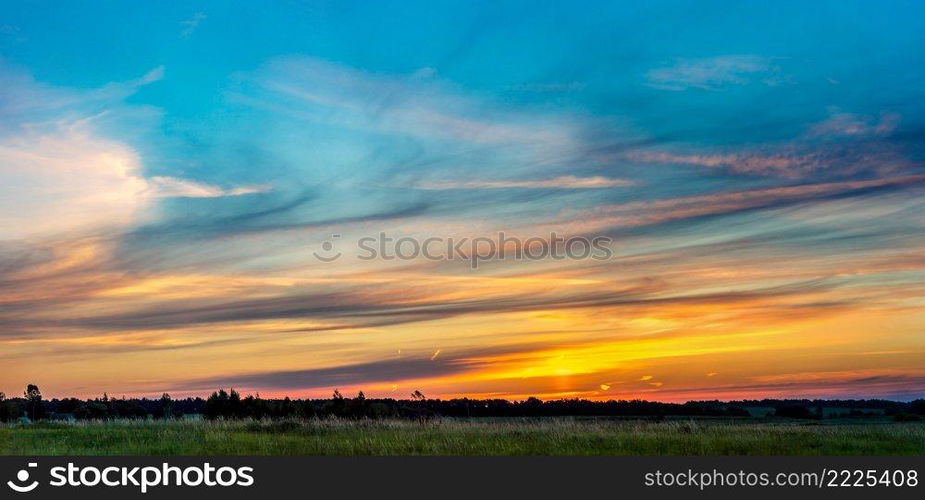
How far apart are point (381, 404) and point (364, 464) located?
41518mm

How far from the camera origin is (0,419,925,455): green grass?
3241 centimetres

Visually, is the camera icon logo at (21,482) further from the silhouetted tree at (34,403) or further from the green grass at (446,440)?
the silhouetted tree at (34,403)

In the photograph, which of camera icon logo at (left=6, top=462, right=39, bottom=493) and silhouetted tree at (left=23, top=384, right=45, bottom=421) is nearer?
camera icon logo at (left=6, top=462, right=39, bottom=493)

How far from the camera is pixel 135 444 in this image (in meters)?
37.0

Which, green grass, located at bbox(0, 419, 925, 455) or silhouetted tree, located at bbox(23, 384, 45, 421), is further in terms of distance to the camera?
silhouetted tree, located at bbox(23, 384, 45, 421)

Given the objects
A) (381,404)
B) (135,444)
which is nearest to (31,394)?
(381,404)

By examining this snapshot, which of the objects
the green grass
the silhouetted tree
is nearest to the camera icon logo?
the green grass

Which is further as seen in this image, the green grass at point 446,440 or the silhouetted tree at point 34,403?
the silhouetted tree at point 34,403

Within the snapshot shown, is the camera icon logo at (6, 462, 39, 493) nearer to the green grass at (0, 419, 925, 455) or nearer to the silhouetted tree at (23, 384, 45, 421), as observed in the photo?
the green grass at (0, 419, 925, 455)

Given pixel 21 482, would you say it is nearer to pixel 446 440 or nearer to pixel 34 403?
pixel 446 440

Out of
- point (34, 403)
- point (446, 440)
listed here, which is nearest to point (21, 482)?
point (446, 440)

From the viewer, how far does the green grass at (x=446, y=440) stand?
32406 millimetres

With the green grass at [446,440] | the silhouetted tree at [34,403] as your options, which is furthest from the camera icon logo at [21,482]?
the silhouetted tree at [34,403]

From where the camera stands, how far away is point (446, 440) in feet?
114
